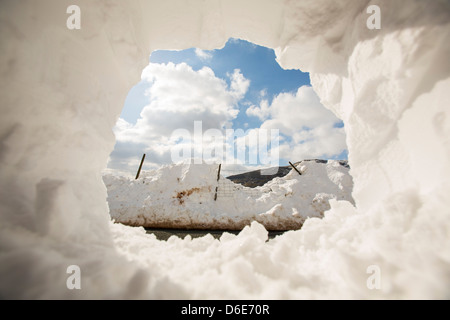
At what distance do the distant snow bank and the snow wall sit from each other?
473cm

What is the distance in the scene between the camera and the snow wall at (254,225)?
42.8 inches

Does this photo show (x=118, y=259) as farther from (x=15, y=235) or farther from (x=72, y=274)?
(x=15, y=235)

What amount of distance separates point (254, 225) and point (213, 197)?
19.0 feet

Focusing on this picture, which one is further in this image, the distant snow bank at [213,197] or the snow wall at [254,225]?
the distant snow bank at [213,197]

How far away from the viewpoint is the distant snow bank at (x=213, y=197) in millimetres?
6641

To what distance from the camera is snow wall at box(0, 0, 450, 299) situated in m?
1.09

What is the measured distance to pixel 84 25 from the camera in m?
1.73

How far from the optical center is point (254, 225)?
2.10m

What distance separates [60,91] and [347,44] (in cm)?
292

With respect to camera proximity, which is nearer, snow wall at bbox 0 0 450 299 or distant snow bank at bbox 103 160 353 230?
snow wall at bbox 0 0 450 299

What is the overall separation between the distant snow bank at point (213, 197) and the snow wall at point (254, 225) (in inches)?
186
